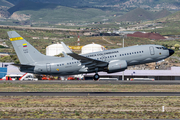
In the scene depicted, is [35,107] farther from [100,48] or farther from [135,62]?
[100,48]

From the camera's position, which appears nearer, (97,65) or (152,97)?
(152,97)

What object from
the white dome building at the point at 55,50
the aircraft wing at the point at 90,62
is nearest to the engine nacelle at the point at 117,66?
the aircraft wing at the point at 90,62

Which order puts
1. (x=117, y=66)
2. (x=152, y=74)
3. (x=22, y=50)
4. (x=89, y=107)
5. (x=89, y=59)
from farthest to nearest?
(x=152, y=74)
(x=22, y=50)
(x=89, y=59)
(x=117, y=66)
(x=89, y=107)

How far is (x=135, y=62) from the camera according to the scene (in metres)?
52.6

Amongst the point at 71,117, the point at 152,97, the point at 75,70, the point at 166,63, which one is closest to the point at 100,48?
the point at 166,63

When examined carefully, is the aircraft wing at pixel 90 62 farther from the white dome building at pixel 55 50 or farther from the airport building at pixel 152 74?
the white dome building at pixel 55 50

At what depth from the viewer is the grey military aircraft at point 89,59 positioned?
52.1 metres

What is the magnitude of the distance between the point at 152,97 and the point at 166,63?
92726 millimetres

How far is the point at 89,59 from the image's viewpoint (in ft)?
169

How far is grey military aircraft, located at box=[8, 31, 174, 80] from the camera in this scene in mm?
52062

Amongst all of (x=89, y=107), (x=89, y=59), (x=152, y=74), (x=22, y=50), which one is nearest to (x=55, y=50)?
(x=152, y=74)

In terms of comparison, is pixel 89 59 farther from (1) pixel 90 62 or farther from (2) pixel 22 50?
(2) pixel 22 50

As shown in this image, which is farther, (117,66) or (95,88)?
(95,88)

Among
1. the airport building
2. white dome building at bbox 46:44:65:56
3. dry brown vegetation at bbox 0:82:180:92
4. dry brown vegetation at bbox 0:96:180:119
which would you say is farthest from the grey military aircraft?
white dome building at bbox 46:44:65:56
